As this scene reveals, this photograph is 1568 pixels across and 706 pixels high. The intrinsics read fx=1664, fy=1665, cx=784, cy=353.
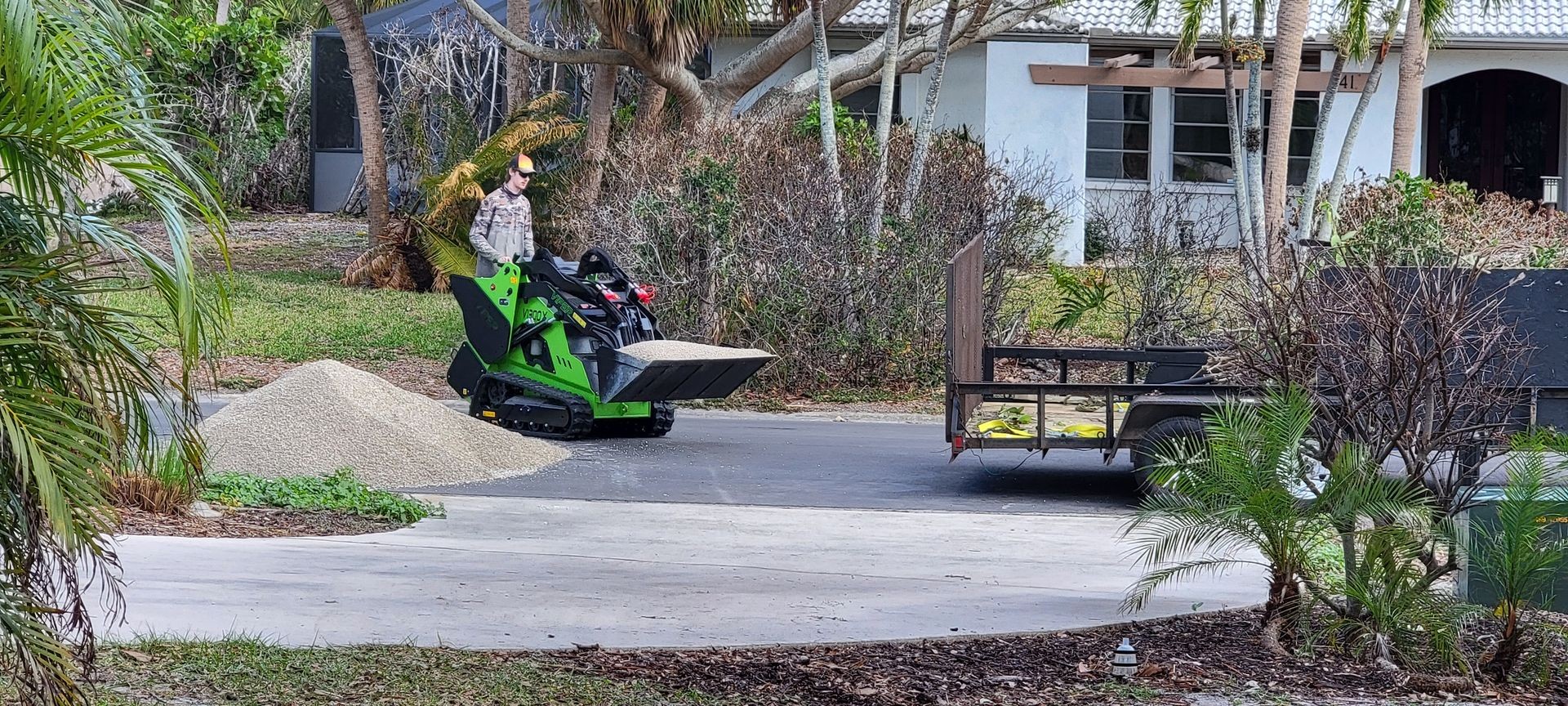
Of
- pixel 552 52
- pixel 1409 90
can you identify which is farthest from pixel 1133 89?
pixel 552 52

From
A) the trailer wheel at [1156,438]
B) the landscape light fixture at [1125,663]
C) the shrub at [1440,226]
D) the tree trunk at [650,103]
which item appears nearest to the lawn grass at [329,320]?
the tree trunk at [650,103]

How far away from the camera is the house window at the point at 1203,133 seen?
26.1 meters

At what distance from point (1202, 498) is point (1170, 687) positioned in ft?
2.87

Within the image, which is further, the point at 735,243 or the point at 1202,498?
the point at 735,243

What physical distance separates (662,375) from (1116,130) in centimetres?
1557

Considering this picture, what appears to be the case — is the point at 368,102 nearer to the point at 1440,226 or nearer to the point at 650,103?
the point at 650,103

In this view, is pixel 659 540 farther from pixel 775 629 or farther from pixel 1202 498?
pixel 1202 498

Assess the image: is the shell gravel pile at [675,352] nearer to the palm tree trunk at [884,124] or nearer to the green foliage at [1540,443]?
the palm tree trunk at [884,124]

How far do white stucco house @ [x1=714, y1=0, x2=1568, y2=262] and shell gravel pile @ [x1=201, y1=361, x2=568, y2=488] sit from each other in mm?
13473

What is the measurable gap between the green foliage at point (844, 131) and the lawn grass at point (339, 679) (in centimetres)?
1217

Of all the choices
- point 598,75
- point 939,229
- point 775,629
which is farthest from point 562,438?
point 598,75

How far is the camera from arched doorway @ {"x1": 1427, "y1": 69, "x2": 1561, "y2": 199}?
93.7ft

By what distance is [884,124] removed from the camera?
17453 millimetres

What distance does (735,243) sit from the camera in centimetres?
1661
